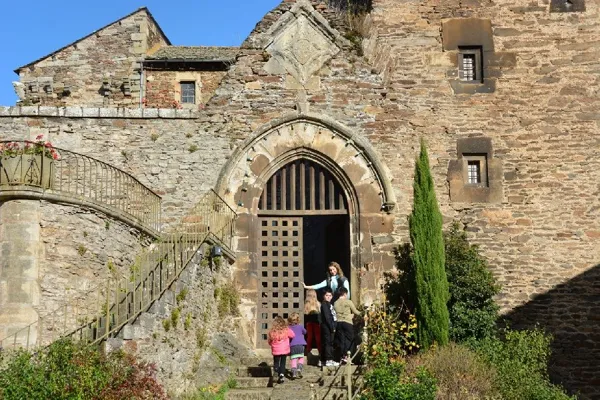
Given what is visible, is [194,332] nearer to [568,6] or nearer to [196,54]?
[196,54]

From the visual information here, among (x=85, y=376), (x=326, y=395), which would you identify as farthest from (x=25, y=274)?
(x=326, y=395)

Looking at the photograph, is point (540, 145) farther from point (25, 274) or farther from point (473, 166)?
point (25, 274)

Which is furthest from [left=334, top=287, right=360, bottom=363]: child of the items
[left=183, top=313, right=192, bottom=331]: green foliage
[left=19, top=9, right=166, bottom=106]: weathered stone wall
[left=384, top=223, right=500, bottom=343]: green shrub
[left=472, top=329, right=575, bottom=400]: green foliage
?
[left=19, top=9, right=166, bottom=106]: weathered stone wall

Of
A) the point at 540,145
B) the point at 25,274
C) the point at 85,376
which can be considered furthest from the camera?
the point at 540,145

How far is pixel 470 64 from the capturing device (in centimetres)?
1753

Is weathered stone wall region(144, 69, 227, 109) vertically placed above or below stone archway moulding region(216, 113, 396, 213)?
above

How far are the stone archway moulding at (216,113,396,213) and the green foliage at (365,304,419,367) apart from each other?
258 cm

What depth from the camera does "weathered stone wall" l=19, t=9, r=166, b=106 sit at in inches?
874

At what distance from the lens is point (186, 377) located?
40.5 ft

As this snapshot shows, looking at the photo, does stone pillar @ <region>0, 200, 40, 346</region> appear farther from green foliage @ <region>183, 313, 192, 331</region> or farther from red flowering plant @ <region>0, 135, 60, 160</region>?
green foliage @ <region>183, 313, 192, 331</region>

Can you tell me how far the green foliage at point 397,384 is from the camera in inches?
451

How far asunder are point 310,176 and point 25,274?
6.87 m

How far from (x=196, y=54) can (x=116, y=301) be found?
1191 centimetres

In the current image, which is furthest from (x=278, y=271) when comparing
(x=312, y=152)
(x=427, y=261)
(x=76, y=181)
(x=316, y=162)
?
(x=76, y=181)
